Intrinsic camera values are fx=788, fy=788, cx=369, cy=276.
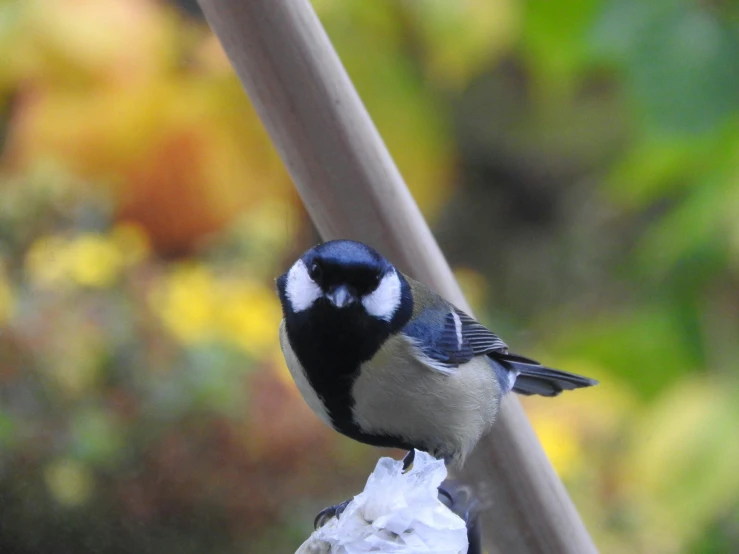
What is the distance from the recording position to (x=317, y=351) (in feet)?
1.44

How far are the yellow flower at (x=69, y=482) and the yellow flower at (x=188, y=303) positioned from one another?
0.15 metres

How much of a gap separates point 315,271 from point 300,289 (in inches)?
1.1

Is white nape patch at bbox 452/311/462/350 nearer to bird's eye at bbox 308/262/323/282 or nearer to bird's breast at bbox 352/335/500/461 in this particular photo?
bird's breast at bbox 352/335/500/461

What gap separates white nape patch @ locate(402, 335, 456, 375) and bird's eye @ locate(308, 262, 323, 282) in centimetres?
9

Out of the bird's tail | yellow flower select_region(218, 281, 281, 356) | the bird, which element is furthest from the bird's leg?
yellow flower select_region(218, 281, 281, 356)

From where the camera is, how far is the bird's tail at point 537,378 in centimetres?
60

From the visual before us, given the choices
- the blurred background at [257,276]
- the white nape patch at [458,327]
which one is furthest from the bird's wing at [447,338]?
the blurred background at [257,276]

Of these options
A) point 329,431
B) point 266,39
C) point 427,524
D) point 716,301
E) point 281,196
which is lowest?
point 716,301

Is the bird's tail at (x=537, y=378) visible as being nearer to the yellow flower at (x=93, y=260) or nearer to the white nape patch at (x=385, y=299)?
the white nape patch at (x=385, y=299)

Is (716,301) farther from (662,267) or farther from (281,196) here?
(281,196)

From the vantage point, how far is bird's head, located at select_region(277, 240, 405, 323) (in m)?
0.41

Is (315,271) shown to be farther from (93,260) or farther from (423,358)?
(93,260)

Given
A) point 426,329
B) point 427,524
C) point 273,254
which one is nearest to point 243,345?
point 273,254

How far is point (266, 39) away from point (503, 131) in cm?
70
